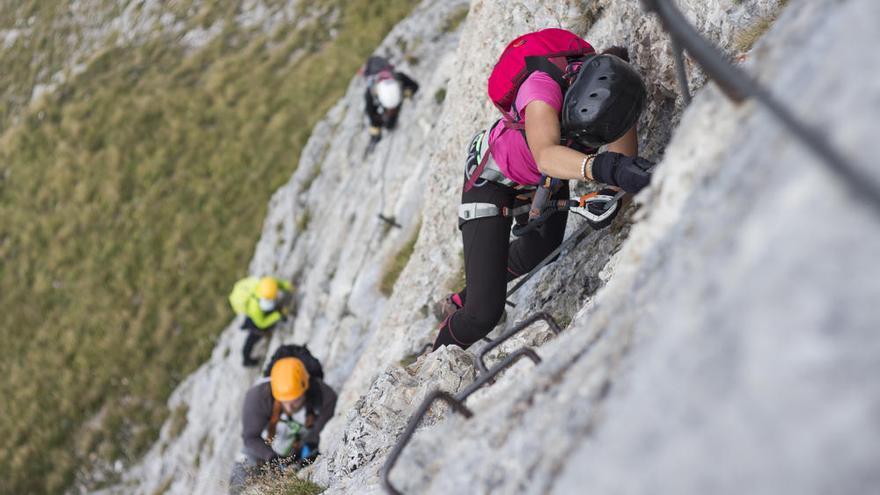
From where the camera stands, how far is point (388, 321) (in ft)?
29.3

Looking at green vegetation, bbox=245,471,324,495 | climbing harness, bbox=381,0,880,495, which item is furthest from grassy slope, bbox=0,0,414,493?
climbing harness, bbox=381,0,880,495

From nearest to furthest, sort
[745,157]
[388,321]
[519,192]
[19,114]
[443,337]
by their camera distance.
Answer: [745,157]
[519,192]
[443,337]
[388,321]
[19,114]

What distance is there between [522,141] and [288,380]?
535 centimetres

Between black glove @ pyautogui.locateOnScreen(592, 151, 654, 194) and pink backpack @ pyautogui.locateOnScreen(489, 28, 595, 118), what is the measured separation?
825 mm

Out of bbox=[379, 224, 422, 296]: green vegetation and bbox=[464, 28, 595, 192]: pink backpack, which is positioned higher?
bbox=[464, 28, 595, 192]: pink backpack

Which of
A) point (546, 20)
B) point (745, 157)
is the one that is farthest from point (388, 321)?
point (745, 157)

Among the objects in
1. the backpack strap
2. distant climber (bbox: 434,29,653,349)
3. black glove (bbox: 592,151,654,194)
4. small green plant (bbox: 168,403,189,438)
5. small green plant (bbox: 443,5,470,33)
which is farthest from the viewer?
small green plant (bbox: 443,5,470,33)

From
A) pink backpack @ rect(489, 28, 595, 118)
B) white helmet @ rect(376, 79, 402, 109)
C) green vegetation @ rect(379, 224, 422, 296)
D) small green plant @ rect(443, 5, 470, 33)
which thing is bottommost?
green vegetation @ rect(379, 224, 422, 296)

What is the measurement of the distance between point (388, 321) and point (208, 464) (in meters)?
6.49

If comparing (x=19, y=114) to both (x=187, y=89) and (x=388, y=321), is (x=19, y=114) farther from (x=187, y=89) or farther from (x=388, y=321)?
(x=388, y=321)

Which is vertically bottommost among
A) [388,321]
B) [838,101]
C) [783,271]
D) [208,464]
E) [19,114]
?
[208,464]

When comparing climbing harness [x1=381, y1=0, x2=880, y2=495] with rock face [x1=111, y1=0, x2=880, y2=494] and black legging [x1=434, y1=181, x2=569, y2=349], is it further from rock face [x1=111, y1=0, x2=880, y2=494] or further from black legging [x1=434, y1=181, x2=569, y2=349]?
black legging [x1=434, y1=181, x2=569, y2=349]

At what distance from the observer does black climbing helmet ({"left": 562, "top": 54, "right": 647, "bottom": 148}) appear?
426 cm

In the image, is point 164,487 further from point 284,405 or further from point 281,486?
point 281,486
